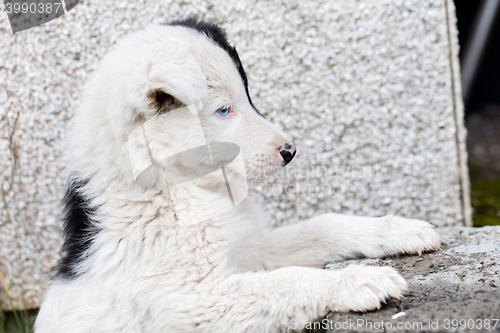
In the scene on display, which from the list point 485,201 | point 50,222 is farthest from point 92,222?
point 485,201

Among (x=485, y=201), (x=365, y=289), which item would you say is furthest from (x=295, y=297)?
(x=485, y=201)

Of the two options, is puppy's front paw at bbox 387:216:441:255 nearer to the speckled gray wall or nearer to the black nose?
the black nose

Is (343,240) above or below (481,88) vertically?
above

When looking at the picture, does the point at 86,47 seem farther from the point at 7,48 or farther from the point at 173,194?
the point at 173,194

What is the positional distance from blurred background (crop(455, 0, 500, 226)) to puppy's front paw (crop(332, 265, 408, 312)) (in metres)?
4.17

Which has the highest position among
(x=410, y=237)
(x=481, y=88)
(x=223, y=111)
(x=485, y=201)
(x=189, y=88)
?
(x=189, y=88)

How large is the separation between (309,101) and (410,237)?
1820 mm

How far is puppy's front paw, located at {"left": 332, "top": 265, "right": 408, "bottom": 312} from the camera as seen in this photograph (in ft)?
6.32

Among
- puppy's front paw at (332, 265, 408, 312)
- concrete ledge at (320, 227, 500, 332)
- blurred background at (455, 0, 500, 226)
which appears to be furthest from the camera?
blurred background at (455, 0, 500, 226)

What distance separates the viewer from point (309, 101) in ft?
13.1

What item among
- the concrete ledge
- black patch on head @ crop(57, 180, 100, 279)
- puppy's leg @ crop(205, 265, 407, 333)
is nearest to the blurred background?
the concrete ledge

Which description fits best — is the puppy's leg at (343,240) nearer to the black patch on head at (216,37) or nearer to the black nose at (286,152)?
the black nose at (286,152)

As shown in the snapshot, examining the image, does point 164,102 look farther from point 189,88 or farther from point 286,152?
point 286,152

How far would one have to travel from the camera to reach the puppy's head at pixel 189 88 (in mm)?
1973
